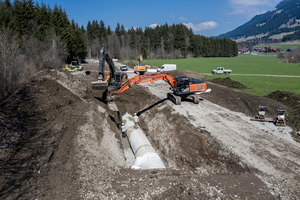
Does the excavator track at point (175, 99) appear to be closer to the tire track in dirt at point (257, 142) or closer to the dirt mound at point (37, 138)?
the tire track in dirt at point (257, 142)

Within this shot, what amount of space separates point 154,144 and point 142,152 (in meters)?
3.80

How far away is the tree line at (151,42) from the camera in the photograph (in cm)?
11238

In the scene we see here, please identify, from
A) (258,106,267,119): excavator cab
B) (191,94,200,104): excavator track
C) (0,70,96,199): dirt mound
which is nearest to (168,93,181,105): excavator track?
(191,94,200,104): excavator track

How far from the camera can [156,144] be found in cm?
1476

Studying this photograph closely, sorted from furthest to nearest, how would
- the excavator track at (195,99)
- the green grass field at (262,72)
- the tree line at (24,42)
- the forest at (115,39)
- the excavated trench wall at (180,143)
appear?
the forest at (115,39), the green grass field at (262,72), the excavator track at (195,99), the tree line at (24,42), the excavated trench wall at (180,143)

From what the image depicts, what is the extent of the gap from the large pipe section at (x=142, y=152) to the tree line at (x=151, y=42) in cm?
9480

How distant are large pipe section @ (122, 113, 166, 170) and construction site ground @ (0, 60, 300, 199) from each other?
2.69ft

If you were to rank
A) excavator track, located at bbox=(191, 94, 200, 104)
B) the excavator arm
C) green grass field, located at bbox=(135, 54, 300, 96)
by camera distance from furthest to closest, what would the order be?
green grass field, located at bbox=(135, 54, 300, 96) < excavator track, located at bbox=(191, 94, 200, 104) < the excavator arm

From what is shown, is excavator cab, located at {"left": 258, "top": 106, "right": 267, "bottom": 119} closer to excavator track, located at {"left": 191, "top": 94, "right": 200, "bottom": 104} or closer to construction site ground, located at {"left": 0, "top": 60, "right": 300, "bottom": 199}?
construction site ground, located at {"left": 0, "top": 60, "right": 300, "bottom": 199}

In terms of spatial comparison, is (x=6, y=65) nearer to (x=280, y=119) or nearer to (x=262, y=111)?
(x=262, y=111)

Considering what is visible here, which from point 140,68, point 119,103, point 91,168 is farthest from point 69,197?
point 140,68

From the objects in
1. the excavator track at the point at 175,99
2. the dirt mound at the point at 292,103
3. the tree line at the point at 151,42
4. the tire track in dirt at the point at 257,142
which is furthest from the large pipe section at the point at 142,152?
the tree line at the point at 151,42

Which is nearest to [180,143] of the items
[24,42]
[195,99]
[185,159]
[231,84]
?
[185,159]

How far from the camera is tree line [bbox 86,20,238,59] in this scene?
369ft
